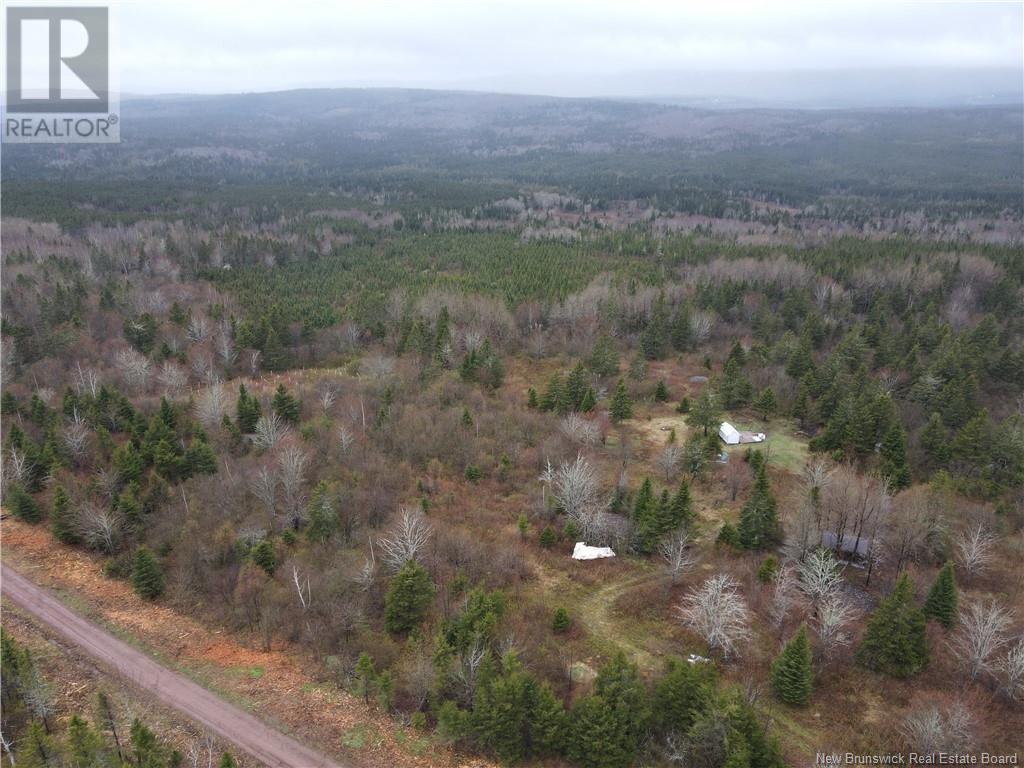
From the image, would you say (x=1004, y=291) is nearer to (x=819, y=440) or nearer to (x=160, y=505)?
(x=819, y=440)

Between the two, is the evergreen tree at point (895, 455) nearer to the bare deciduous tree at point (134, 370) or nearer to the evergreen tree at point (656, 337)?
the evergreen tree at point (656, 337)

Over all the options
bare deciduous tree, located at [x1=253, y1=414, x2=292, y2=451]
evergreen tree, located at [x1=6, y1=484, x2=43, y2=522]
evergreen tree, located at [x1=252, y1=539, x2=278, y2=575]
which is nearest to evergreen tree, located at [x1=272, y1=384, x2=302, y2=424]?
bare deciduous tree, located at [x1=253, y1=414, x2=292, y2=451]

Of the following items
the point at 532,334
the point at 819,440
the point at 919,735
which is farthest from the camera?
the point at 532,334

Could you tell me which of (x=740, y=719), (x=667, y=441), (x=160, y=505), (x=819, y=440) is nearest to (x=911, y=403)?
(x=819, y=440)

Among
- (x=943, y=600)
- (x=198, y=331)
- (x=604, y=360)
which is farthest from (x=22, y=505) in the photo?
(x=943, y=600)

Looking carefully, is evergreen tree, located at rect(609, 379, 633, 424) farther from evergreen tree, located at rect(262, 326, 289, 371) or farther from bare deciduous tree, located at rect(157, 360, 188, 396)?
bare deciduous tree, located at rect(157, 360, 188, 396)

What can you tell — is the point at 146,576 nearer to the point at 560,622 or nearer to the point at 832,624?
the point at 560,622
